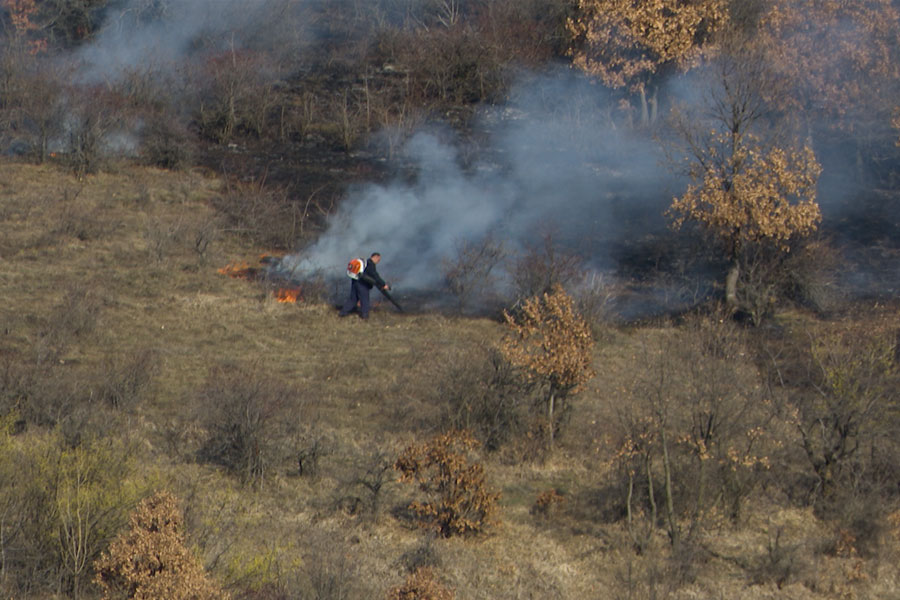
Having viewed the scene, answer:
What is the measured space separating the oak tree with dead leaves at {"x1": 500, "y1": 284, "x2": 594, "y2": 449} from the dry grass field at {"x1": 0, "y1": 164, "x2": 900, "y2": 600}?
0.65 metres

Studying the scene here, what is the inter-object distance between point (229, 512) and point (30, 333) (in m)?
6.02

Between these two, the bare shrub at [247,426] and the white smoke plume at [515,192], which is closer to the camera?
the bare shrub at [247,426]

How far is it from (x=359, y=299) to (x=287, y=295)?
1.45 m

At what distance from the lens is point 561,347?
47.4ft

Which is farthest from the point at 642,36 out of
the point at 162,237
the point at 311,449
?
the point at 311,449

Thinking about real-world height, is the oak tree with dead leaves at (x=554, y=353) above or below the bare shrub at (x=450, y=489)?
above

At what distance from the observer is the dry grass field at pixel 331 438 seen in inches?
468

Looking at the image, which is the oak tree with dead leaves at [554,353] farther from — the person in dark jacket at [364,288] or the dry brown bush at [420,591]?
the dry brown bush at [420,591]

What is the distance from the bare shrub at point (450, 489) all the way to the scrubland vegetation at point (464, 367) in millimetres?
42

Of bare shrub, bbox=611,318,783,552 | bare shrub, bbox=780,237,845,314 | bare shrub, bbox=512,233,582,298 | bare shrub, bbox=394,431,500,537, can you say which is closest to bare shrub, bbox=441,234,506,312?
bare shrub, bbox=512,233,582,298

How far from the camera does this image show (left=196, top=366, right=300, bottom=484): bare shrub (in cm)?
1344

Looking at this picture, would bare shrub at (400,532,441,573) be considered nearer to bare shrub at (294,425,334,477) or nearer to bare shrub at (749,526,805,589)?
bare shrub at (294,425,334,477)

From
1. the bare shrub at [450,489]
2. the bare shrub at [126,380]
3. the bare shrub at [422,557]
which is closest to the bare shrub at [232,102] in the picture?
the bare shrub at [126,380]

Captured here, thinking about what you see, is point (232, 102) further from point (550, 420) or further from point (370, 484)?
point (370, 484)
